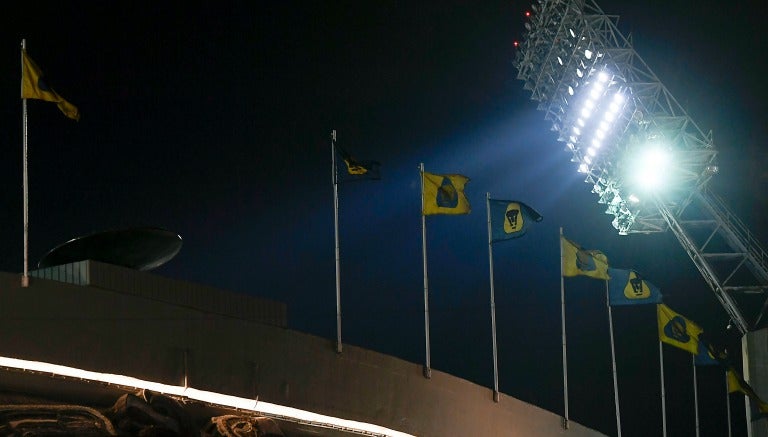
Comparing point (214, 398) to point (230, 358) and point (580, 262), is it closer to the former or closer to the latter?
point (230, 358)

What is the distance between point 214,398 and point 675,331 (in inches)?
700

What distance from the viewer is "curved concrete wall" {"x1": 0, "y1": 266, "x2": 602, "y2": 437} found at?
20.5 metres

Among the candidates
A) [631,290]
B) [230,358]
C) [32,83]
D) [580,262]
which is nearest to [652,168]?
[631,290]

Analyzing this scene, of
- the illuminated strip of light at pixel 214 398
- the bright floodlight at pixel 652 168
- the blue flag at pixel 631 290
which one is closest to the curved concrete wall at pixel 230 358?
the illuminated strip of light at pixel 214 398

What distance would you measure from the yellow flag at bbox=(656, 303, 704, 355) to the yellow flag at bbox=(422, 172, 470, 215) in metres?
10.2

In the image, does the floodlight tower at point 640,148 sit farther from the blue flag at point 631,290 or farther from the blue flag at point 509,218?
the blue flag at point 509,218

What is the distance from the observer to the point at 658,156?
140 ft

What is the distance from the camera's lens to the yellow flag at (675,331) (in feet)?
122

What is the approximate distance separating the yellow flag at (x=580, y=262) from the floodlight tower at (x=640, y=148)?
9.71 meters

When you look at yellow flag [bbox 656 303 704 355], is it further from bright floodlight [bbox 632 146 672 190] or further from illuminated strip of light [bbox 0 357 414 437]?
illuminated strip of light [bbox 0 357 414 437]

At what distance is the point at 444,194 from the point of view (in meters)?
29.2

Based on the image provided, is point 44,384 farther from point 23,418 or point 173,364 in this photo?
point 173,364

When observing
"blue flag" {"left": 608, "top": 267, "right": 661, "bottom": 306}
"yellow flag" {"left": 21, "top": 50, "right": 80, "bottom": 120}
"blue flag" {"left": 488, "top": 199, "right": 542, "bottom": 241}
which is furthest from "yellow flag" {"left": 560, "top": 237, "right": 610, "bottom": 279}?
"yellow flag" {"left": 21, "top": 50, "right": 80, "bottom": 120}

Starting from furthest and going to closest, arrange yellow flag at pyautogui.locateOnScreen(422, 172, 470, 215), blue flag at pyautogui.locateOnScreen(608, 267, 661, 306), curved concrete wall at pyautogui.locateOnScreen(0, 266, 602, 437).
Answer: blue flag at pyautogui.locateOnScreen(608, 267, 661, 306) < yellow flag at pyautogui.locateOnScreen(422, 172, 470, 215) < curved concrete wall at pyautogui.locateOnScreen(0, 266, 602, 437)
